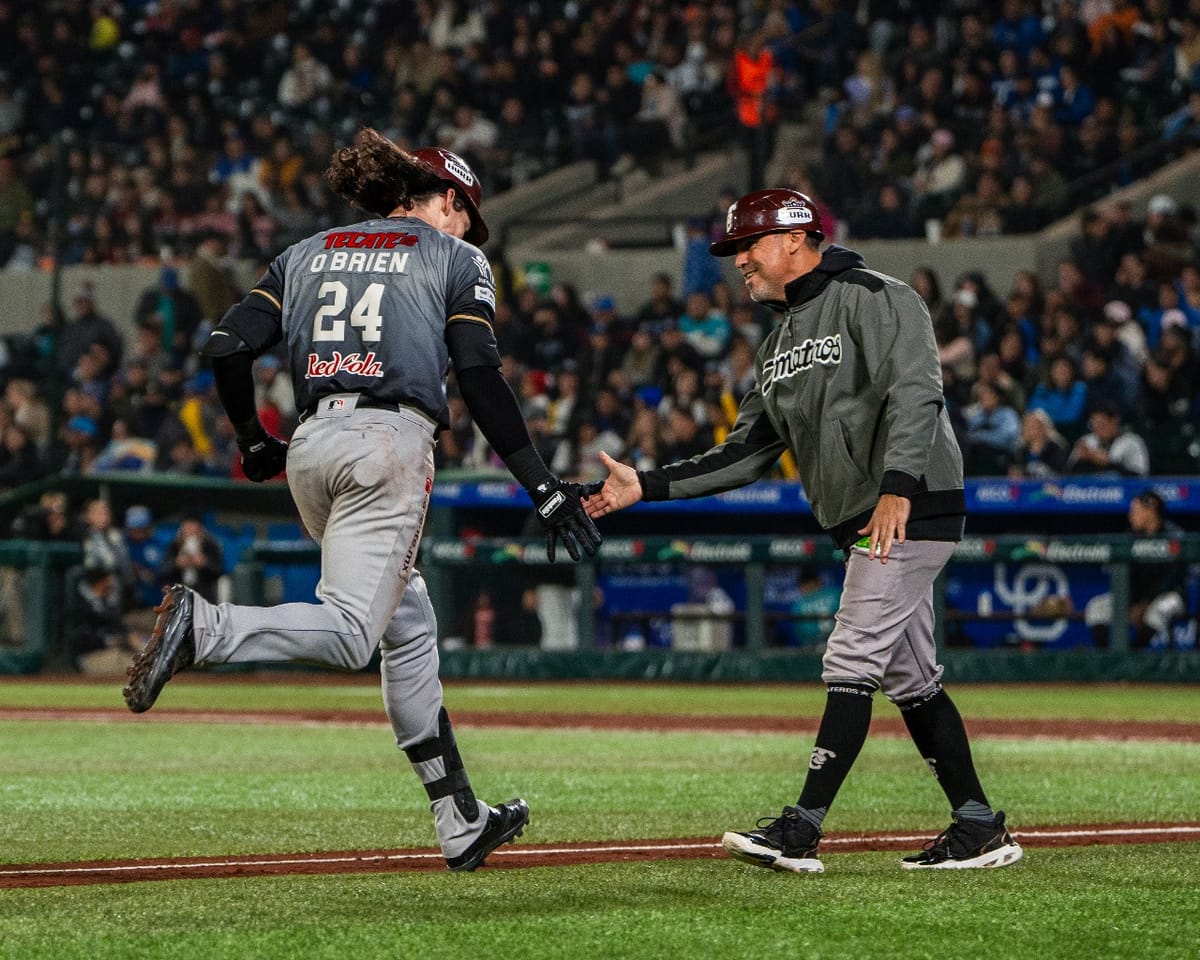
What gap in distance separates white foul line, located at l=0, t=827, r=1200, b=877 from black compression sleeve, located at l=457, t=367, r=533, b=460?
4.84 ft

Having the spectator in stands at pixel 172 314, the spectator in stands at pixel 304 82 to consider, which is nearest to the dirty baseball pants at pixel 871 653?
the spectator in stands at pixel 172 314

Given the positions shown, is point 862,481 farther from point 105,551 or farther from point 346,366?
point 105,551

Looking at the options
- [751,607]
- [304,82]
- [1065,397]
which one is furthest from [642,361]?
[304,82]

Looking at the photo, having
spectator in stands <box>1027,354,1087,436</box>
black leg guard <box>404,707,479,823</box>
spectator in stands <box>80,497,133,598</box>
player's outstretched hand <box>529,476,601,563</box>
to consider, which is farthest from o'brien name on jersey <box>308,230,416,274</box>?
spectator in stands <box>80,497,133,598</box>

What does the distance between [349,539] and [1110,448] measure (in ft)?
41.2

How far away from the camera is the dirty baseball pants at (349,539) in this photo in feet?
16.0

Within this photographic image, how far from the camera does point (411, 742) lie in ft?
18.5

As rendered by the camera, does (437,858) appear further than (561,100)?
No

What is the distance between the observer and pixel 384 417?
525cm

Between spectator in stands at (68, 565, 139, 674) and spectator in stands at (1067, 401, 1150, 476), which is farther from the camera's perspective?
spectator in stands at (68, 565, 139, 674)

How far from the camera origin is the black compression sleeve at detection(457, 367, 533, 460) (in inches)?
207

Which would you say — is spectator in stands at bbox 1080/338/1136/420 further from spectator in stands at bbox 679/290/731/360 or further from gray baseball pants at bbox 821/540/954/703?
gray baseball pants at bbox 821/540/954/703

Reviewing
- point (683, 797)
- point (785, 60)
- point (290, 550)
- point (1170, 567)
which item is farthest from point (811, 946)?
point (785, 60)

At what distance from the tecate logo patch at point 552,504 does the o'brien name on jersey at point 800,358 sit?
0.97 m
